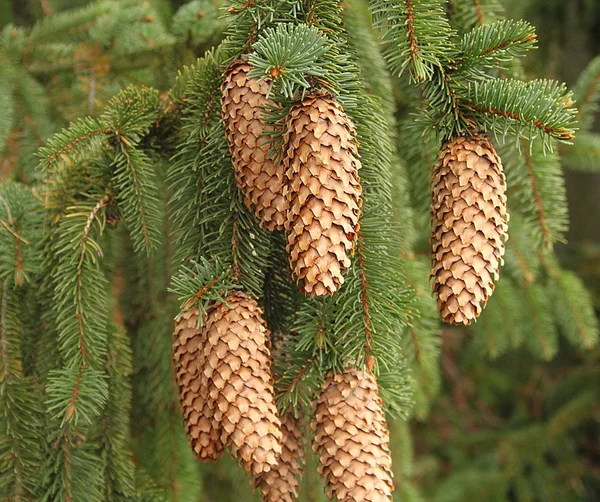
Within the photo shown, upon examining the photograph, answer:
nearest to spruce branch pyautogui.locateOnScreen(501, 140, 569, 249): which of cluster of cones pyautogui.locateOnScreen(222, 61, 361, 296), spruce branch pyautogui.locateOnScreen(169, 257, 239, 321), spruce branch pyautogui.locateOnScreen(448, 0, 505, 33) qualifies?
spruce branch pyautogui.locateOnScreen(448, 0, 505, 33)

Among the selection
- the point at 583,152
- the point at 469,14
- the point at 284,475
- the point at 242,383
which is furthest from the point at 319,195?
the point at 583,152

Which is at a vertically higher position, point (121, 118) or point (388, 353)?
point (121, 118)

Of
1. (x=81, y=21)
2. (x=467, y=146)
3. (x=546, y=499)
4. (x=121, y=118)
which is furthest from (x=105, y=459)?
(x=546, y=499)

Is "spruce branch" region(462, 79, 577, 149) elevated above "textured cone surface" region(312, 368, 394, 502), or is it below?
above

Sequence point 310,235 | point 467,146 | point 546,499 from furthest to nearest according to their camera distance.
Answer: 1. point 546,499
2. point 467,146
3. point 310,235

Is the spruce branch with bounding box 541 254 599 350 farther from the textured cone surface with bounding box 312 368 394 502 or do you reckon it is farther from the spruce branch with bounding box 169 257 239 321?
the spruce branch with bounding box 169 257 239 321

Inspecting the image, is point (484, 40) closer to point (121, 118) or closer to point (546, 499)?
point (121, 118)

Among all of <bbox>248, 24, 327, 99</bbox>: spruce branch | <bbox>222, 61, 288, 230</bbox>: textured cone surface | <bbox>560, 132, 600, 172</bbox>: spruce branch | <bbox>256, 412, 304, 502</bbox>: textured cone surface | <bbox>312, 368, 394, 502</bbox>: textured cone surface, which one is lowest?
<bbox>560, 132, 600, 172</bbox>: spruce branch

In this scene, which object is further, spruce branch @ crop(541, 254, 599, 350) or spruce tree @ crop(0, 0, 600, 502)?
spruce branch @ crop(541, 254, 599, 350)

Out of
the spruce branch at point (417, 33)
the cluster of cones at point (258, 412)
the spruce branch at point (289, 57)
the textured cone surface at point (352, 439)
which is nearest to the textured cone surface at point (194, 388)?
the cluster of cones at point (258, 412)
